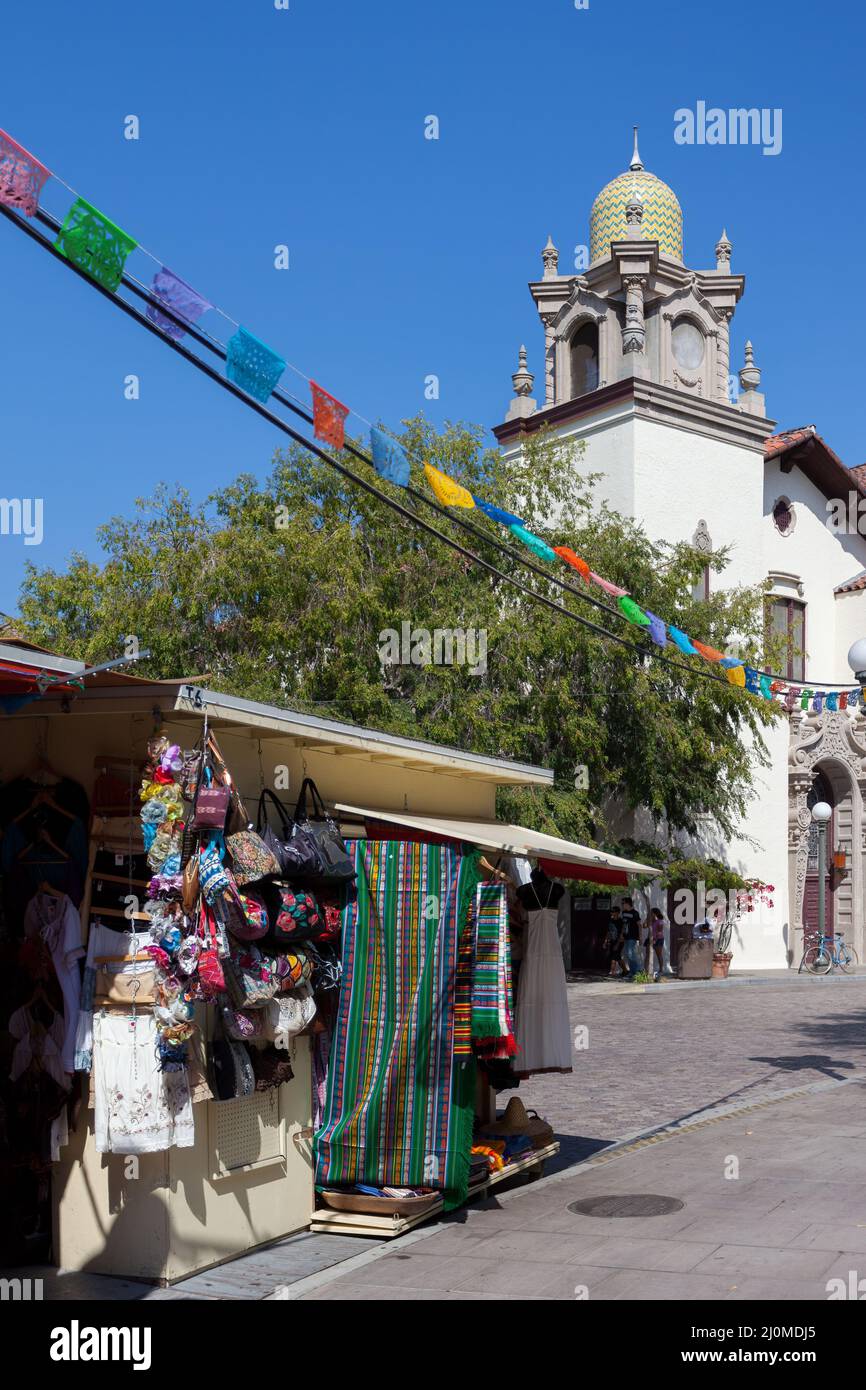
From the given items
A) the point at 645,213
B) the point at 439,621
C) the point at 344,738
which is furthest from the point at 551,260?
the point at 344,738

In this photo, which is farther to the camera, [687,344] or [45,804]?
[687,344]

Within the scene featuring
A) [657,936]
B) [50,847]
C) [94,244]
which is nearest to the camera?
[94,244]

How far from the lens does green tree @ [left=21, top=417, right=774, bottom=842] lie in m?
26.0

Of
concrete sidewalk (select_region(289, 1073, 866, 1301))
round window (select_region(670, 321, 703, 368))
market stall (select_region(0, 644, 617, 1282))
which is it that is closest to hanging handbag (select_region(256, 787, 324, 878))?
market stall (select_region(0, 644, 617, 1282))

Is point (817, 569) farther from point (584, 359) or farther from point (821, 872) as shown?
point (584, 359)

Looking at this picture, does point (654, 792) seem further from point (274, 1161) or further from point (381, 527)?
point (274, 1161)

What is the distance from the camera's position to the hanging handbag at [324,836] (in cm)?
910

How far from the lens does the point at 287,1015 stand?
8.73 meters

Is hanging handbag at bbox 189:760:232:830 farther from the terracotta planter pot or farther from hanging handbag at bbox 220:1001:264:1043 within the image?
the terracotta planter pot

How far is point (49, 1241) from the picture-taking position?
8453 millimetres

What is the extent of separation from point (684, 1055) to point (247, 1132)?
11.6 m

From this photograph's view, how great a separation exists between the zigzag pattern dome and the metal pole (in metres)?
15.2

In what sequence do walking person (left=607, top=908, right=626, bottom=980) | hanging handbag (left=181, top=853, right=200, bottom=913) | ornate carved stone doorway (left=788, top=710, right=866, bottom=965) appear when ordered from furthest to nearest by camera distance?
ornate carved stone doorway (left=788, top=710, right=866, bottom=965), walking person (left=607, top=908, right=626, bottom=980), hanging handbag (left=181, top=853, right=200, bottom=913)

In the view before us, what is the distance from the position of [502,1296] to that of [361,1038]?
215 centimetres
